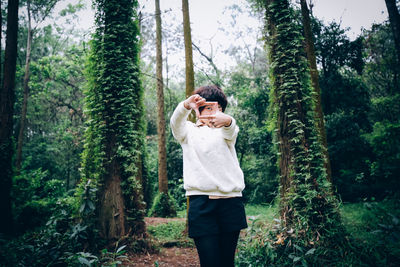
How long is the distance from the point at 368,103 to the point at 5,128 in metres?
14.6

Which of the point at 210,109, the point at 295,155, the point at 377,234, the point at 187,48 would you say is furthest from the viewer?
the point at 187,48

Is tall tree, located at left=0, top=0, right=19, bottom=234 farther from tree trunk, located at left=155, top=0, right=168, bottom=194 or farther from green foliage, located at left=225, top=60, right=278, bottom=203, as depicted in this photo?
green foliage, located at left=225, top=60, right=278, bottom=203

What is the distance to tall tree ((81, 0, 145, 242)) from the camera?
4.19 m

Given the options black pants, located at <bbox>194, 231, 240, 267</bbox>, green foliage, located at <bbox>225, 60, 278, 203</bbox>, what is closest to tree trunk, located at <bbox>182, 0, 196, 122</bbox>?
black pants, located at <bbox>194, 231, 240, 267</bbox>

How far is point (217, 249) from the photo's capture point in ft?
5.50

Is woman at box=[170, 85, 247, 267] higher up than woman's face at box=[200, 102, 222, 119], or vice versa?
woman's face at box=[200, 102, 222, 119]

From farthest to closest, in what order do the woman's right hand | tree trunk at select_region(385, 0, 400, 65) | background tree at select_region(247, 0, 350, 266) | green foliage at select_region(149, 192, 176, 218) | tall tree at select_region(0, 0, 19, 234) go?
A: green foliage at select_region(149, 192, 176, 218), tree trunk at select_region(385, 0, 400, 65), tall tree at select_region(0, 0, 19, 234), background tree at select_region(247, 0, 350, 266), the woman's right hand

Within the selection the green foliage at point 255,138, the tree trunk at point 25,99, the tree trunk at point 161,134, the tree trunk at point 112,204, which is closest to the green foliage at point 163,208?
the tree trunk at point 161,134

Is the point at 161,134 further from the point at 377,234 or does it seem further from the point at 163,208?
the point at 377,234

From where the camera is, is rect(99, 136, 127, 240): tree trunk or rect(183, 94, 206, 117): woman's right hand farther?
rect(99, 136, 127, 240): tree trunk

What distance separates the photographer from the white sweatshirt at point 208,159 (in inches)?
67.2

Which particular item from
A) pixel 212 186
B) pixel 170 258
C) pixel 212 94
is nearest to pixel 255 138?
pixel 170 258

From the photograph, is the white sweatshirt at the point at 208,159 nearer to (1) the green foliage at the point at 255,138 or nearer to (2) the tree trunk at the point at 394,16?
(2) the tree trunk at the point at 394,16

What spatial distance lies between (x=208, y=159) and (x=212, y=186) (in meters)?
0.19
